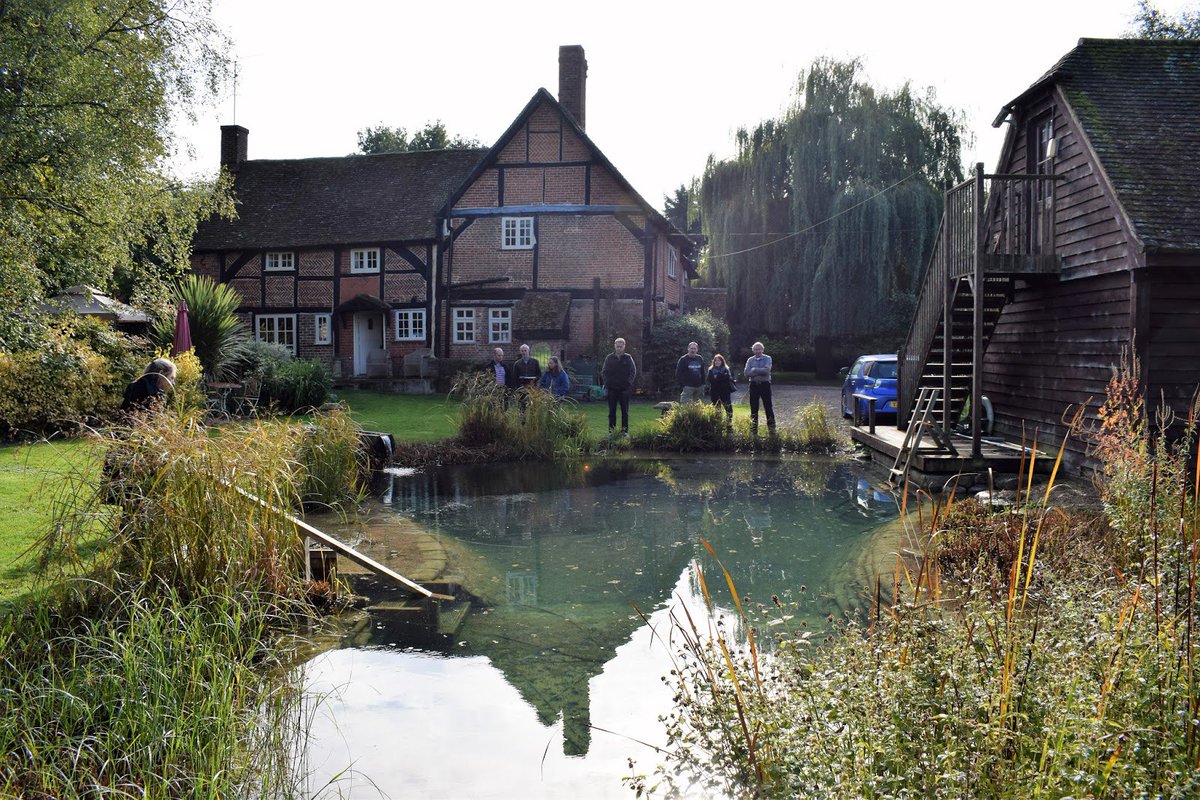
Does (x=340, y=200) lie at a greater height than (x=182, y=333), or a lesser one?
greater

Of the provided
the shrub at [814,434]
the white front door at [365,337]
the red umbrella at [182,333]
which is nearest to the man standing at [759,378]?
the shrub at [814,434]

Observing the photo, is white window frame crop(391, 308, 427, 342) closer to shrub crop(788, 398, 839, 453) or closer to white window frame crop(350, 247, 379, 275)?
white window frame crop(350, 247, 379, 275)

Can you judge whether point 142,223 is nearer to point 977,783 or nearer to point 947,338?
point 947,338

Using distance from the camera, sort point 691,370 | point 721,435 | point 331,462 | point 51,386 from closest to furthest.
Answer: point 331,462 → point 51,386 → point 721,435 → point 691,370

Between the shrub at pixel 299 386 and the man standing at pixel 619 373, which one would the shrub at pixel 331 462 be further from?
the shrub at pixel 299 386

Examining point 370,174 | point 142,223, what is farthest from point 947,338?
point 370,174

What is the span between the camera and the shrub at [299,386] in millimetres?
19844

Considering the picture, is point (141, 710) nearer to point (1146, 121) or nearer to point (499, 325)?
point (1146, 121)

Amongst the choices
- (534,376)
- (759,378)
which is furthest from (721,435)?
(534,376)

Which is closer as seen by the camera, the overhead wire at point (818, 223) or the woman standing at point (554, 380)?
the woman standing at point (554, 380)

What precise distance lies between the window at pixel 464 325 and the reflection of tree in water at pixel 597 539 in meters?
14.7

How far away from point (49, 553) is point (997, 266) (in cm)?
1112

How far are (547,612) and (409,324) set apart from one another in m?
23.7

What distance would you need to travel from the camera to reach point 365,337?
30.8m
